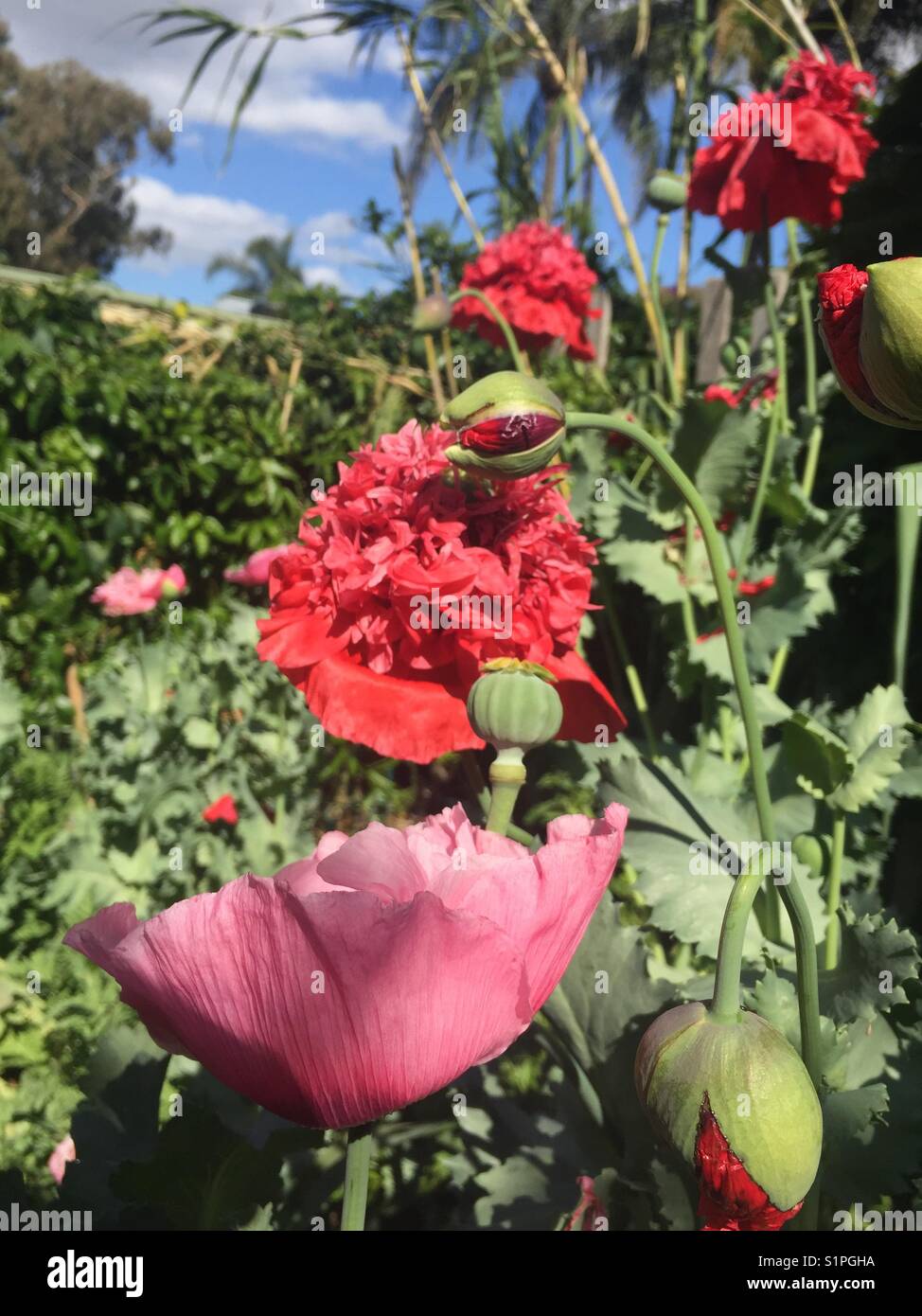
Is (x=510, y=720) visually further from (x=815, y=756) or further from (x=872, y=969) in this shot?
(x=815, y=756)

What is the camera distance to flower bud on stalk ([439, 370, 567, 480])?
0.63m

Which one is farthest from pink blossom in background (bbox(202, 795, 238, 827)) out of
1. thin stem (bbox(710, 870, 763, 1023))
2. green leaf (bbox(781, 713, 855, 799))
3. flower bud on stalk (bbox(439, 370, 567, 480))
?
thin stem (bbox(710, 870, 763, 1023))

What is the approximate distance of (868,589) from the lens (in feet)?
6.48

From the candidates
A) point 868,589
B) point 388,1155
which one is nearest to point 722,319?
point 868,589

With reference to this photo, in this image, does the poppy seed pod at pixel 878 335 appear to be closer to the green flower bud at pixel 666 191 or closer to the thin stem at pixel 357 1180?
the thin stem at pixel 357 1180

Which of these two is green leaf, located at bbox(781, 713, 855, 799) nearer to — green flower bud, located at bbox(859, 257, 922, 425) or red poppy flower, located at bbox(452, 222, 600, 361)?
green flower bud, located at bbox(859, 257, 922, 425)

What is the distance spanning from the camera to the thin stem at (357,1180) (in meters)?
0.46

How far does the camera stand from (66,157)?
2605 cm

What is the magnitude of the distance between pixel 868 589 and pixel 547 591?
1.39 meters

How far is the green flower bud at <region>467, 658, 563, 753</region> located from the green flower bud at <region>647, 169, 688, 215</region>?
4.65 ft

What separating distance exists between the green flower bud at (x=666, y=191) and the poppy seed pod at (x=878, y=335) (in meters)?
1.38

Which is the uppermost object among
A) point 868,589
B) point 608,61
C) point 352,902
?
point 608,61

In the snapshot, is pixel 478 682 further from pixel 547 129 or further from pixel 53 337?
pixel 53 337
